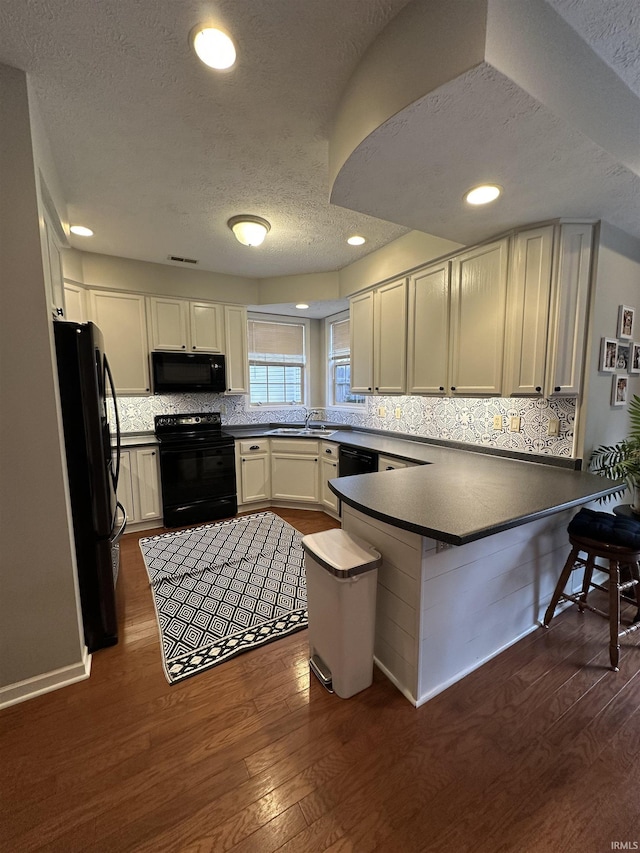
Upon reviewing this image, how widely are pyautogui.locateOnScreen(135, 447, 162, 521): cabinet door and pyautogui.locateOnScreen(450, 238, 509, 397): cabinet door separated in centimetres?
297

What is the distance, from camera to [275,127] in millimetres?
1721

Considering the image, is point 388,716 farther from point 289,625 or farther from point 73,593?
point 73,593

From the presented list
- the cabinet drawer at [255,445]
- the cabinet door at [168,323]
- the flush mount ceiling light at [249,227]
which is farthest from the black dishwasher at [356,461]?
the cabinet door at [168,323]

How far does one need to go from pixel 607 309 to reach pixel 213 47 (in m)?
2.46

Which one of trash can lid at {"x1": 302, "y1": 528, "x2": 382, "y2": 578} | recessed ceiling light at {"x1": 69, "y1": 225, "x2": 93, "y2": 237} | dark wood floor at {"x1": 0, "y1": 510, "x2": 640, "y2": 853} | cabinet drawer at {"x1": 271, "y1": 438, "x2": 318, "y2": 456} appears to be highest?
recessed ceiling light at {"x1": 69, "y1": 225, "x2": 93, "y2": 237}

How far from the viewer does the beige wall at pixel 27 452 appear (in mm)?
1464

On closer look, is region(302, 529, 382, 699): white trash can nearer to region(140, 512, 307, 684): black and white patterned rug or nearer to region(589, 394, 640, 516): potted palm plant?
region(140, 512, 307, 684): black and white patterned rug

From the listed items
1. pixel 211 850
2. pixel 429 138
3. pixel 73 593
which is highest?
pixel 429 138

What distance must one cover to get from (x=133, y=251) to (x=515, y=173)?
3306 millimetres

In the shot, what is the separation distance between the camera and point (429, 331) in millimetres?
2805

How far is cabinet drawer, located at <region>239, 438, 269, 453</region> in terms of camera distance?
398 centimetres

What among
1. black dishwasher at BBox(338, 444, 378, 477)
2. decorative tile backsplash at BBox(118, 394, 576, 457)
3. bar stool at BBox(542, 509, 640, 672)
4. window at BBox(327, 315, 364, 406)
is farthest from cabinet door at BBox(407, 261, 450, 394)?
window at BBox(327, 315, 364, 406)

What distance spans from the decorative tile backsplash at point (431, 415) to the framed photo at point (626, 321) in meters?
0.55

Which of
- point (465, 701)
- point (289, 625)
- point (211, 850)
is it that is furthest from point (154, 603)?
point (465, 701)
